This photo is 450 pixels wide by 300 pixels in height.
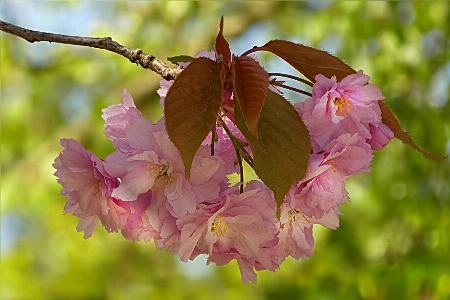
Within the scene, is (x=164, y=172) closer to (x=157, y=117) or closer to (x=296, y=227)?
(x=296, y=227)

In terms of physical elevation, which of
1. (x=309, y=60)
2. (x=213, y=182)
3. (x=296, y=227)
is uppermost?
(x=309, y=60)

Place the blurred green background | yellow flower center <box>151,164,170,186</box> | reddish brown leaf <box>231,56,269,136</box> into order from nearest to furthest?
reddish brown leaf <box>231,56,269,136</box> → yellow flower center <box>151,164,170,186</box> → the blurred green background

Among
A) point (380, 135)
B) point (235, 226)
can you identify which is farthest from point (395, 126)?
point (235, 226)

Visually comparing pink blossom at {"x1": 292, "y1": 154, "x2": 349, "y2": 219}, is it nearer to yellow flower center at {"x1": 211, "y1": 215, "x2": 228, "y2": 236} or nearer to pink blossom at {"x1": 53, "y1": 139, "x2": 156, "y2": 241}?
yellow flower center at {"x1": 211, "y1": 215, "x2": 228, "y2": 236}

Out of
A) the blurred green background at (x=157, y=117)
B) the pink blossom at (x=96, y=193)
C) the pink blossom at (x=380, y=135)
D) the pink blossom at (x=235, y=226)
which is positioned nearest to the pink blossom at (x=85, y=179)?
the pink blossom at (x=96, y=193)

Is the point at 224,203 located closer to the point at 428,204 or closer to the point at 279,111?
the point at 279,111

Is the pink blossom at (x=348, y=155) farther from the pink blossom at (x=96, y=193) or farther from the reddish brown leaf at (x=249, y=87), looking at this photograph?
the pink blossom at (x=96, y=193)

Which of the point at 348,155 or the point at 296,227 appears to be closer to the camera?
the point at 348,155

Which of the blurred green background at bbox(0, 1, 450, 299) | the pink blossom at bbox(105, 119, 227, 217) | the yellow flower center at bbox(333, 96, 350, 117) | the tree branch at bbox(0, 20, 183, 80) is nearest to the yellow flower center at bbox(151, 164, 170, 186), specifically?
the pink blossom at bbox(105, 119, 227, 217)
